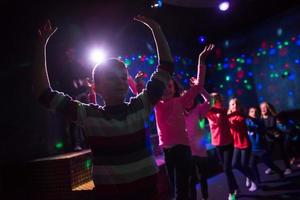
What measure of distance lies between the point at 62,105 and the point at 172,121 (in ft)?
6.31

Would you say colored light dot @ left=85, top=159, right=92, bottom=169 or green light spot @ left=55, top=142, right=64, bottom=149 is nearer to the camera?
colored light dot @ left=85, top=159, right=92, bottom=169

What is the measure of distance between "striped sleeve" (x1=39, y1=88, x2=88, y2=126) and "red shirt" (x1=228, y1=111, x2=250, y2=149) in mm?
4039

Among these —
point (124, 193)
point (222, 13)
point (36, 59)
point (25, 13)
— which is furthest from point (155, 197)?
point (222, 13)

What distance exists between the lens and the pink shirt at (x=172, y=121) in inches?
125

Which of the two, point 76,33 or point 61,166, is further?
point 76,33

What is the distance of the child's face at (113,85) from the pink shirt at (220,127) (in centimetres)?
335

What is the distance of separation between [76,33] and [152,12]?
217cm

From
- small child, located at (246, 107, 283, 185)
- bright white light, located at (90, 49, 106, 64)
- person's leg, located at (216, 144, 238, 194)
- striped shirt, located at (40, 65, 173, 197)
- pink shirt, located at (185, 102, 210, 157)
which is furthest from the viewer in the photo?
bright white light, located at (90, 49, 106, 64)

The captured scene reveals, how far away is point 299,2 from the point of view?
8.60 metres

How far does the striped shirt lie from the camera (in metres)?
1.39

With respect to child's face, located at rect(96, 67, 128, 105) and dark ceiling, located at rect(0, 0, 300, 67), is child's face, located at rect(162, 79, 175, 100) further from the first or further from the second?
dark ceiling, located at rect(0, 0, 300, 67)

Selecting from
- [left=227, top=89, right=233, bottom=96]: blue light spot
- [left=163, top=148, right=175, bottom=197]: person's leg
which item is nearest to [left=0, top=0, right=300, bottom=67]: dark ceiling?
[left=227, top=89, right=233, bottom=96]: blue light spot

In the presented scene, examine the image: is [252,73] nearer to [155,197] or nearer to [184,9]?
[184,9]

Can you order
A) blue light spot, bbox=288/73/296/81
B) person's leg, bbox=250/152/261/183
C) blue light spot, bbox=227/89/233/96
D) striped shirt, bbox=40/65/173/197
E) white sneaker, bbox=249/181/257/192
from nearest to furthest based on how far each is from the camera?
striped shirt, bbox=40/65/173/197, white sneaker, bbox=249/181/257/192, person's leg, bbox=250/152/261/183, blue light spot, bbox=288/73/296/81, blue light spot, bbox=227/89/233/96
